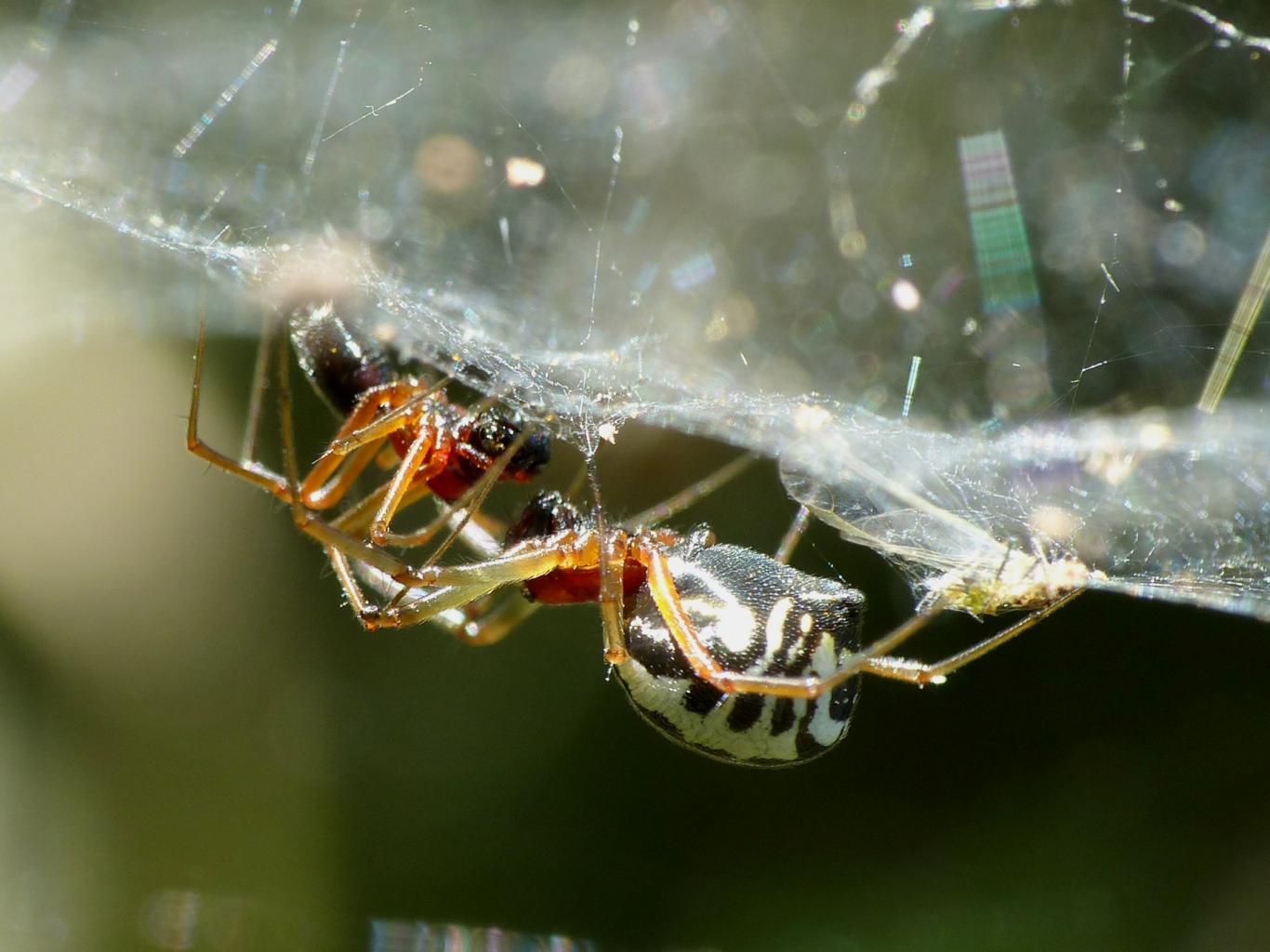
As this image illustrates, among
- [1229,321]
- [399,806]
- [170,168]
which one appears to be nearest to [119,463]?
[170,168]

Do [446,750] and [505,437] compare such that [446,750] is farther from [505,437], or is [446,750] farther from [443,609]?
[505,437]

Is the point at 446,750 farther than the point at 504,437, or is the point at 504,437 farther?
the point at 446,750

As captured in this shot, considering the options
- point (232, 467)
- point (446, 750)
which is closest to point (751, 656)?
point (232, 467)

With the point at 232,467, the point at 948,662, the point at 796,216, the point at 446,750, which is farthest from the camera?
the point at 796,216

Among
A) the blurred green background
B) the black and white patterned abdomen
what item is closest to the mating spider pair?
the black and white patterned abdomen

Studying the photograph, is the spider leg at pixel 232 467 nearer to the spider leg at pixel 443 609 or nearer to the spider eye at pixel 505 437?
the spider leg at pixel 443 609

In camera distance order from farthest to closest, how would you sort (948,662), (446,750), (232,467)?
(446,750) → (232,467) → (948,662)

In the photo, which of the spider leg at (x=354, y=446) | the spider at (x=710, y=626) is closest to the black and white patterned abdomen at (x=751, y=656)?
the spider at (x=710, y=626)

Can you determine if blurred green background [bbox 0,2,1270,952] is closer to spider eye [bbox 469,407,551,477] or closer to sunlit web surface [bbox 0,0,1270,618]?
sunlit web surface [bbox 0,0,1270,618]
